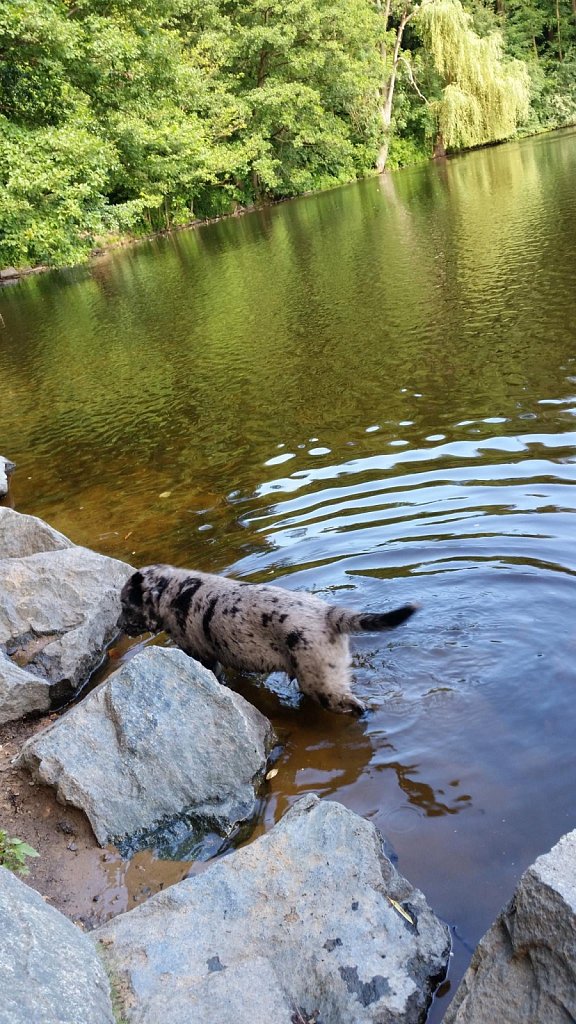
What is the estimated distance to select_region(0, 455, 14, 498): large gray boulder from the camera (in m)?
10.9

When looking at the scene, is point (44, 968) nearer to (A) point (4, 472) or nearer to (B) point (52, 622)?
(B) point (52, 622)

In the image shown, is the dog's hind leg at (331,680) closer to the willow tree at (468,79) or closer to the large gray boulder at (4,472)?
the large gray boulder at (4,472)

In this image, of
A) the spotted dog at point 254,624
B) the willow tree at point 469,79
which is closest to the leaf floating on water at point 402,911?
the spotted dog at point 254,624

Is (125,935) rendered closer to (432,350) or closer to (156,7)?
(432,350)

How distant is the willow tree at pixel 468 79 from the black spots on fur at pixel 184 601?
159ft

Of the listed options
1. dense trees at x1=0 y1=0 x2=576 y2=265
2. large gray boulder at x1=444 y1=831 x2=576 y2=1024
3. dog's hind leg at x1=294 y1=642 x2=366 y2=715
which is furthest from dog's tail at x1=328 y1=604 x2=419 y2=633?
dense trees at x1=0 y1=0 x2=576 y2=265

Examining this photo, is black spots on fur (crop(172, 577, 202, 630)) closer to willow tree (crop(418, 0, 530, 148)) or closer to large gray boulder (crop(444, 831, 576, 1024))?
large gray boulder (crop(444, 831, 576, 1024))

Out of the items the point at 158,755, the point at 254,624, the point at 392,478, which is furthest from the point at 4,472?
the point at 158,755

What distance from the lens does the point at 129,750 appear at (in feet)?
15.4

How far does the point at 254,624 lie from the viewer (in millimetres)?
5473

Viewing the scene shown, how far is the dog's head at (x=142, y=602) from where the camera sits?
641 centimetres

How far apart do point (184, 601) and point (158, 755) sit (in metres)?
1.67

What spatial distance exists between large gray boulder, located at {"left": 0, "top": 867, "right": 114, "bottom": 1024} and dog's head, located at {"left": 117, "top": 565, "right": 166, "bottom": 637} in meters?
3.28

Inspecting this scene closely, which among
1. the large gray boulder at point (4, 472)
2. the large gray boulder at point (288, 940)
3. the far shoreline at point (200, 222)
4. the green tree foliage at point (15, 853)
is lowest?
the large gray boulder at point (288, 940)
